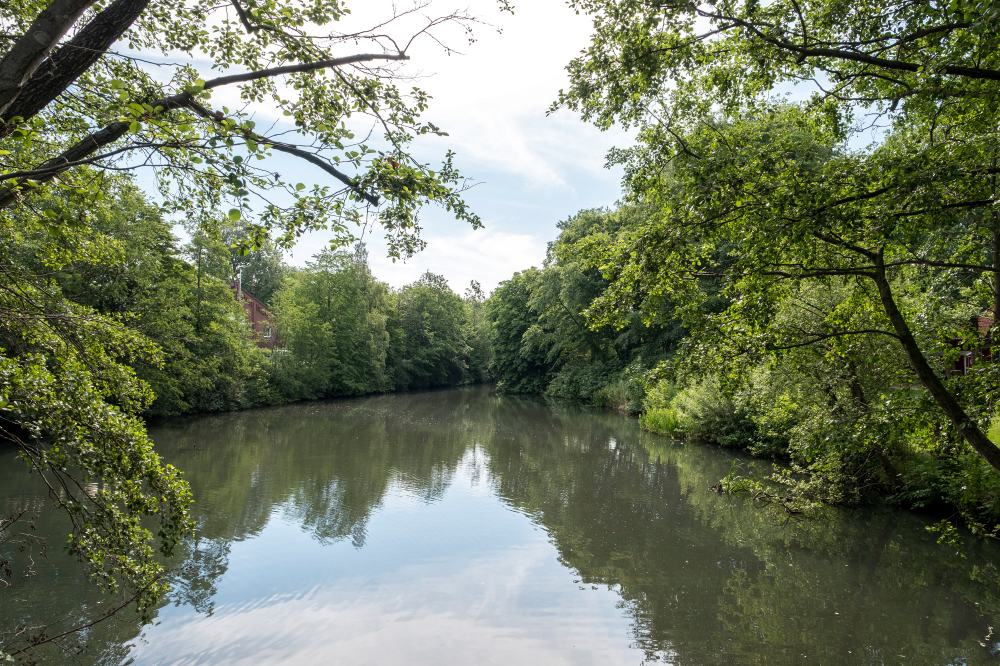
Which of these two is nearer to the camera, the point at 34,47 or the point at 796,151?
the point at 34,47

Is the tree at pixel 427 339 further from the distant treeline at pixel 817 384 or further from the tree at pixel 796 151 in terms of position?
the tree at pixel 796 151

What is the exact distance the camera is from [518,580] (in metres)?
9.17

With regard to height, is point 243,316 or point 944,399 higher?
point 243,316

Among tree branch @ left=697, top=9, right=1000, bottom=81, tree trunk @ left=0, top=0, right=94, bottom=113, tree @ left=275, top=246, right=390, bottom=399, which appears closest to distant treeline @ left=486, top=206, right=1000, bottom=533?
tree branch @ left=697, top=9, right=1000, bottom=81

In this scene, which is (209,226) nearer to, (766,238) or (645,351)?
(766,238)

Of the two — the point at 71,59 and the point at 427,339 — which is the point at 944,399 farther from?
the point at 427,339

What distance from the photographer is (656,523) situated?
1202 centimetres

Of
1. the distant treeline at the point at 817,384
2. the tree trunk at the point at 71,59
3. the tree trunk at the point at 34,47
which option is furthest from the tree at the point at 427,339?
the tree trunk at the point at 34,47

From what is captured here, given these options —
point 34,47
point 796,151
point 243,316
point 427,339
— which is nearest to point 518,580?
point 796,151

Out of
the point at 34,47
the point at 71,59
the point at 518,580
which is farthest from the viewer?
the point at 518,580

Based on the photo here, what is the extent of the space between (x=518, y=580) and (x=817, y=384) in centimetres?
715

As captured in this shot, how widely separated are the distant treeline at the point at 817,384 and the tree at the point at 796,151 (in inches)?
4.3

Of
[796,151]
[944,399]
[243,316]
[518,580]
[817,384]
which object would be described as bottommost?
[518,580]

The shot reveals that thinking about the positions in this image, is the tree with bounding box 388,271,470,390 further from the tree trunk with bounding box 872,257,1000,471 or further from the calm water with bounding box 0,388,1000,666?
the tree trunk with bounding box 872,257,1000,471
